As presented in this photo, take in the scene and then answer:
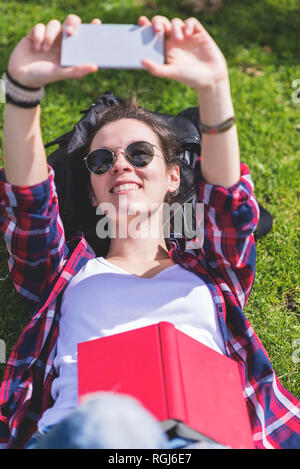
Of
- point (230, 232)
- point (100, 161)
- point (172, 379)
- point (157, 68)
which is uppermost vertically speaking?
point (157, 68)

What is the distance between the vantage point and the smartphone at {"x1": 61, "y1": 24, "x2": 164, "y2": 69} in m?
1.84

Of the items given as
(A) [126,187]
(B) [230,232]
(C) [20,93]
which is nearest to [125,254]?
(A) [126,187]

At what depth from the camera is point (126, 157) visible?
254 cm

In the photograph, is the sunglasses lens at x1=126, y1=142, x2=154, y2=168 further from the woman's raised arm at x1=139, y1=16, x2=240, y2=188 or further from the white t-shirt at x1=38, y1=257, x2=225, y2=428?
the white t-shirt at x1=38, y1=257, x2=225, y2=428

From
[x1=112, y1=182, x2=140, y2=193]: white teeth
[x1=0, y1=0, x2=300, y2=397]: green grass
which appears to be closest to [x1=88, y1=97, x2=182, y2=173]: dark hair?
[x1=112, y1=182, x2=140, y2=193]: white teeth

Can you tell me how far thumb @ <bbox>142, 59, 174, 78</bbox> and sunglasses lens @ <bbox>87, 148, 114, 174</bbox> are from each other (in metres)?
0.75

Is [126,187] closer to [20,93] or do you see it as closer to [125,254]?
[125,254]

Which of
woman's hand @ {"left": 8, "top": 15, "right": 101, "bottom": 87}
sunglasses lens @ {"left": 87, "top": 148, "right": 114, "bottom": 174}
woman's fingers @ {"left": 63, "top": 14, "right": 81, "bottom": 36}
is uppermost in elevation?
woman's fingers @ {"left": 63, "top": 14, "right": 81, "bottom": 36}

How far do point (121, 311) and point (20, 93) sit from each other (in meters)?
1.06

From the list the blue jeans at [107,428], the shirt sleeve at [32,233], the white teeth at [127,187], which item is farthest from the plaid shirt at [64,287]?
the blue jeans at [107,428]

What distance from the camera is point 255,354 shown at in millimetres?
2434

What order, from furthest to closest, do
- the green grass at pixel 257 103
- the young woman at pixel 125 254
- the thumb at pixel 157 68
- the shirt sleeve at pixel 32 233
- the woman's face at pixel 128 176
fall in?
the green grass at pixel 257 103 → the woman's face at pixel 128 176 → the shirt sleeve at pixel 32 233 → the young woman at pixel 125 254 → the thumb at pixel 157 68

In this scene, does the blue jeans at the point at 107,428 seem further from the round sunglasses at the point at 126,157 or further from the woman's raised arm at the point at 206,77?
the round sunglasses at the point at 126,157

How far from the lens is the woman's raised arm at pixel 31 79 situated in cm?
196
